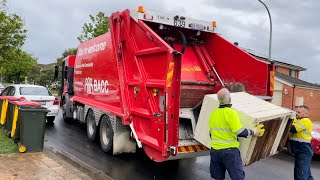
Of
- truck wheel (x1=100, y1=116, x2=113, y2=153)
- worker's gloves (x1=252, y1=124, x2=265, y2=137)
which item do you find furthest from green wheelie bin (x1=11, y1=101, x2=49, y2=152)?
worker's gloves (x1=252, y1=124, x2=265, y2=137)

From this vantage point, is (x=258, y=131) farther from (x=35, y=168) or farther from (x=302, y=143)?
(x=35, y=168)

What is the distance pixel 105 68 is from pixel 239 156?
4.19 meters

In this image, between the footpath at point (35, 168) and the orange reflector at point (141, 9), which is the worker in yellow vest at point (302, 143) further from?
the footpath at point (35, 168)

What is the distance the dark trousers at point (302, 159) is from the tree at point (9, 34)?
17.6m

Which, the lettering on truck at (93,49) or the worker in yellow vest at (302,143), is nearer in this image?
the worker in yellow vest at (302,143)

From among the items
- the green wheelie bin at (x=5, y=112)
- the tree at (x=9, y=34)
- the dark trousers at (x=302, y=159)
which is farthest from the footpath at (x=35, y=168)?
the tree at (x=9, y=34)

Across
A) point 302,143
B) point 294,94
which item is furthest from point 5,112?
point 294,94

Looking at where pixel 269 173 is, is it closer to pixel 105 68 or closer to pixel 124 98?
pixel 124 98

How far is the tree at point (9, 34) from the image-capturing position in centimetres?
1948

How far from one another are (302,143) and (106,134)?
4208mm

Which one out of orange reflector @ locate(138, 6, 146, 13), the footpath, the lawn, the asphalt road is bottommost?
the asphalt road

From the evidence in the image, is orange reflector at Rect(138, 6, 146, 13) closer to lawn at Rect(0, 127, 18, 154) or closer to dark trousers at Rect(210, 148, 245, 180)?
dark trousers at Rect(210, 148, 245, 180)

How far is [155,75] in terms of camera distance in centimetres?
561

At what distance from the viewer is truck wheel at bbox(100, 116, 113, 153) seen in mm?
7383
